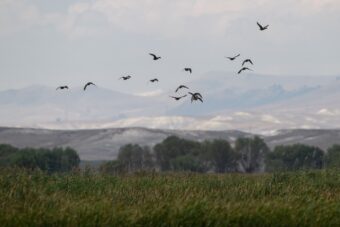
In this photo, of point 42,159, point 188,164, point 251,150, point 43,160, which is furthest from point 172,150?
point 43,160

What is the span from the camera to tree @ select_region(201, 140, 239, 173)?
99750 mm

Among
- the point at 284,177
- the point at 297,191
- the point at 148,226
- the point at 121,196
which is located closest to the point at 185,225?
the point at 148,226

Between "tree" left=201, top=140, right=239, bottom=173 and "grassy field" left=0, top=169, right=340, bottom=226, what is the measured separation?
216 ft

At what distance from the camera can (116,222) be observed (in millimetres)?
23859

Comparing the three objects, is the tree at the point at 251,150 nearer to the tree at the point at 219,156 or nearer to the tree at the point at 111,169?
the tree at the point at 219,156

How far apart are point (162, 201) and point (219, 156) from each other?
7640 centimetres

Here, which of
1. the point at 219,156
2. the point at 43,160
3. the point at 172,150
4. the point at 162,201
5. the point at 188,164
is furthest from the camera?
the point at 172,150

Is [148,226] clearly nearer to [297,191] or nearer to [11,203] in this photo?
[11,203]

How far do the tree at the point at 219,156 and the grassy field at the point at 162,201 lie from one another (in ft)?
216

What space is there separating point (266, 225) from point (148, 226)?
3.92 m

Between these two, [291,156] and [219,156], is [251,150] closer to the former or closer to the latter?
→ [219,156]

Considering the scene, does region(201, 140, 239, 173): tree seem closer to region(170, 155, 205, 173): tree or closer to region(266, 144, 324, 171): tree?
region(170, 155, 205, 173): tree

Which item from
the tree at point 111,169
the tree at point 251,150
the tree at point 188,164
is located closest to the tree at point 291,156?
the tree at point 251,150

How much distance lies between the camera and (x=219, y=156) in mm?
102250
